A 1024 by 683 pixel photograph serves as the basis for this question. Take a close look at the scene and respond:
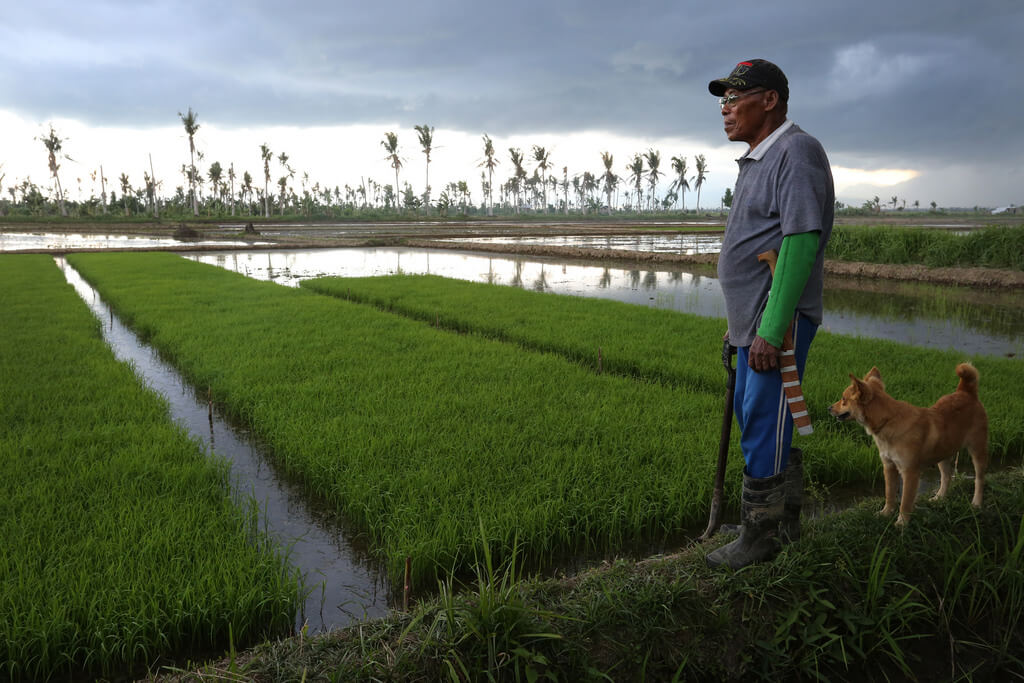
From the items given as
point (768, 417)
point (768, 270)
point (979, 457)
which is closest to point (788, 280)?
point (768, 270)

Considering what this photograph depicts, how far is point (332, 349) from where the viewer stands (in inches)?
239

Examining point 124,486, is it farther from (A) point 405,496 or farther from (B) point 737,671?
(B) point 737,671

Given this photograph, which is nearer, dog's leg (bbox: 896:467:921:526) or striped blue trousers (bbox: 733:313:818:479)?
striped blue trousers (bbox: 733:313:818:479)

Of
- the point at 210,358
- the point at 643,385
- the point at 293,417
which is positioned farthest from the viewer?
the point at 210,358

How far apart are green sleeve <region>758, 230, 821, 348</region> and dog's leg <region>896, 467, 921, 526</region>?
2.65 feet

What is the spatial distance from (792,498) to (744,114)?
4.08 feet

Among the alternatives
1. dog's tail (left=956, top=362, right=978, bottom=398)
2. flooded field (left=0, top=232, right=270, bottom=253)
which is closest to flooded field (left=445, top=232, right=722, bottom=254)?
flooded field (left=0, top=232, right=270, bottom=253)

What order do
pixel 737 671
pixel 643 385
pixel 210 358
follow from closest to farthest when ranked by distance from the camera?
pixel 737 671, pixel 643 385, pixel 210 358

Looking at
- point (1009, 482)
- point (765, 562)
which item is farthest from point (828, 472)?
point (765, 562)

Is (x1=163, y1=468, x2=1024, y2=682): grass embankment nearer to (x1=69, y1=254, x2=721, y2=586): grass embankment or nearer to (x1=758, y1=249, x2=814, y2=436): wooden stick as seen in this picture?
(x1=758, y1=249, x2=814, y2=436): wooden stick

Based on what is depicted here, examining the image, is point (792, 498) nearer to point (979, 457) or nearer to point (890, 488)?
point (890, 488)

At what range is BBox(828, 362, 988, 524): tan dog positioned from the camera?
6.98 feet

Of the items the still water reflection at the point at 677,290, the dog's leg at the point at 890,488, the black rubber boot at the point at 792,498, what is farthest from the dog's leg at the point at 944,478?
the still water reflection at the point at 677,290

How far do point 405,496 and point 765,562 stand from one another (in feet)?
5.21
